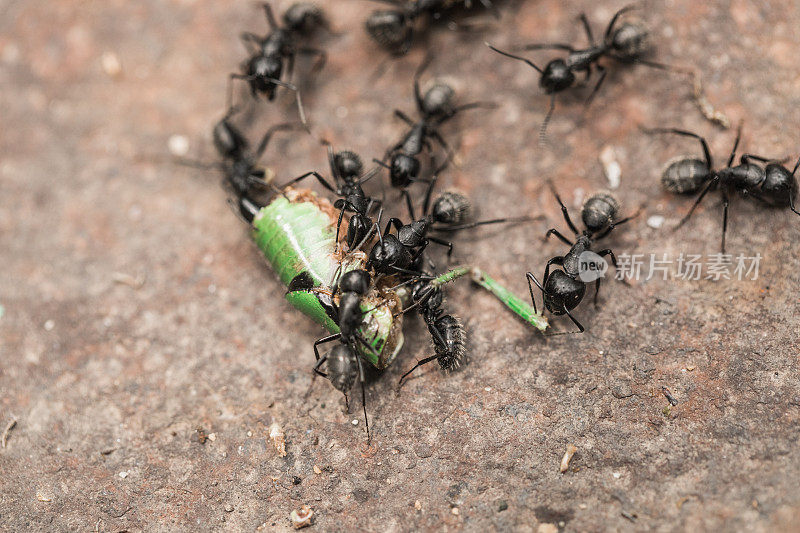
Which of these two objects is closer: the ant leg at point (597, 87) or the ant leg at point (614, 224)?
the ant leg at point (614, 224)

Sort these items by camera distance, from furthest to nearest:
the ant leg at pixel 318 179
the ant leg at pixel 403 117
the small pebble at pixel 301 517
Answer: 1. the ant leg at pixel 403 117
2. the ant leg at pixel 318 179
3. the small pebble at pixel 301 517

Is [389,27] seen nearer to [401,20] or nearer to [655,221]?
[401,20]

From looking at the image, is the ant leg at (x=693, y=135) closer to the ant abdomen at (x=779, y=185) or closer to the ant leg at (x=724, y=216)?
the ant leg at (x=724, y=216)

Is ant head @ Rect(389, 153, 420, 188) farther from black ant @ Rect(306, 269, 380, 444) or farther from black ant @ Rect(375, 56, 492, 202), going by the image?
black ant @ Rect(306, 269, 380, 444)

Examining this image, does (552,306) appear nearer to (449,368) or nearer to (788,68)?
(449,368)

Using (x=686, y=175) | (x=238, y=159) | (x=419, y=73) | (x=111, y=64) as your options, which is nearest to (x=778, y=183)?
(x=686, y=175)

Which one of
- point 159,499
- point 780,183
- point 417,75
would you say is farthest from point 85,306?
point 780,183

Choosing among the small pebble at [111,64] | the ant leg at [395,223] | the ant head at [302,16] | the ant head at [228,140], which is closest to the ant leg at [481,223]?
the ant leg at [395,223]
